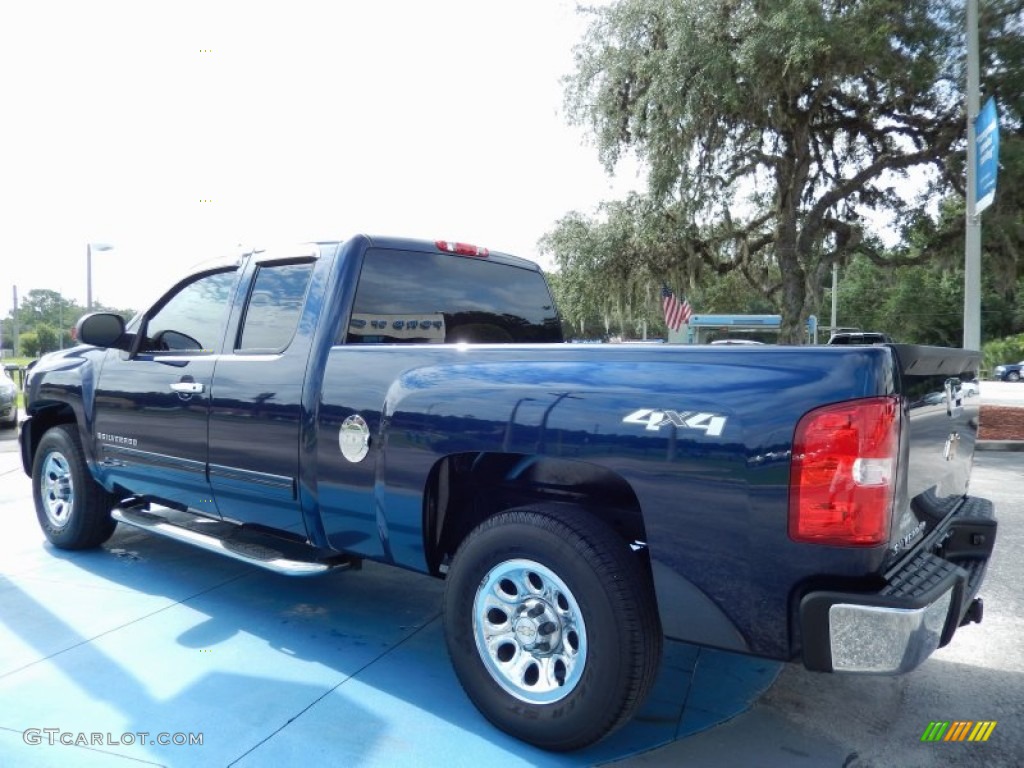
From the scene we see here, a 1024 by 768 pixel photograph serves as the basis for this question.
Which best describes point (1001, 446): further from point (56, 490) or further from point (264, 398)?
point (56, 490)

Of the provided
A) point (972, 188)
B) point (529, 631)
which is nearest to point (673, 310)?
point (972, 188)

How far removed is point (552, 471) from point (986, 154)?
32.8ft

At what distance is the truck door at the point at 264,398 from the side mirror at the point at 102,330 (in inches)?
36.6

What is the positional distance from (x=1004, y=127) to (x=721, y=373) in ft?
45.5

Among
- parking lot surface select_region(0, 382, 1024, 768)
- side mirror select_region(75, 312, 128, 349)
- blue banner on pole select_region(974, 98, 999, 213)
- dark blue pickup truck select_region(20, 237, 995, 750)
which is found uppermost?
blue banner on pole select_region(974, 98, 999, 213)

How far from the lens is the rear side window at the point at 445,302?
3.55 meters

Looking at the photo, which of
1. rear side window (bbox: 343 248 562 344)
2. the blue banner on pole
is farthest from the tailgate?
the blue banner on pole

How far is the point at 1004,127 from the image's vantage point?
12.9 metres

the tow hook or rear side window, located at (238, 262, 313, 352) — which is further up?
rear side window, located at (238, 262, 313, 352)

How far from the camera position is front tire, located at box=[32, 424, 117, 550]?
15.8ft

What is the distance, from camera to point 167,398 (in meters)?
4.01

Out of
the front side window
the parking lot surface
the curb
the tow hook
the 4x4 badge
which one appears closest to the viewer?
the 4x4 badge

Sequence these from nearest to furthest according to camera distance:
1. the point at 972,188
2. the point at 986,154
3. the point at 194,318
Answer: the point at 194,318
the point at 986,154
the point at 972,188

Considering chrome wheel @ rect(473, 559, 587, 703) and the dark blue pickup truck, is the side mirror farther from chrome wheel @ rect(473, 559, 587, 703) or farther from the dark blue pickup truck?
chrome wheel @ rect(473, 559, 587, 703)
